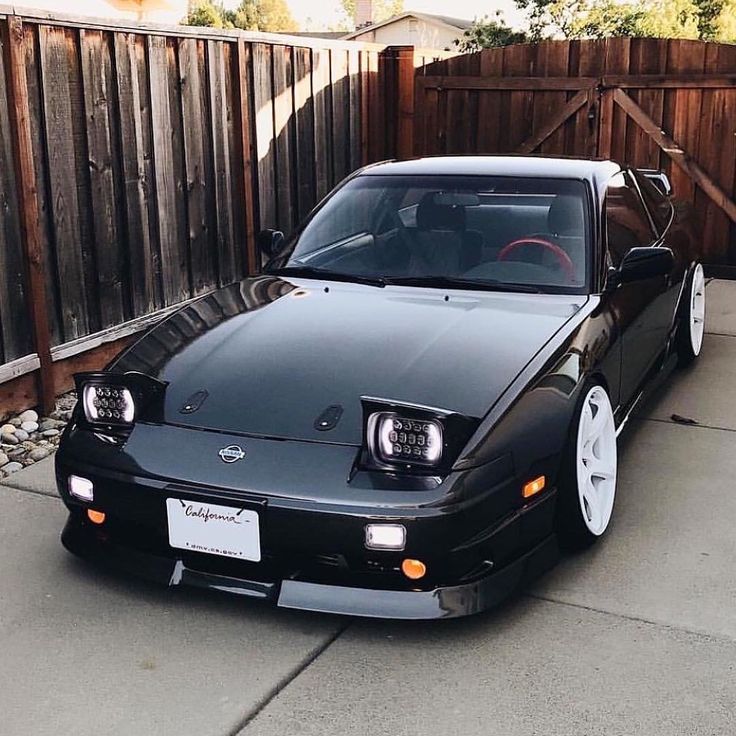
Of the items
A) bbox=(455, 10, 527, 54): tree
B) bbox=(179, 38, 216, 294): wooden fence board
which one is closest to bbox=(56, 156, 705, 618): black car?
bbox=(179, 38, 216, 294): wooden fence board

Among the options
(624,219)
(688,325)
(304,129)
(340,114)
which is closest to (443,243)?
(624,219)

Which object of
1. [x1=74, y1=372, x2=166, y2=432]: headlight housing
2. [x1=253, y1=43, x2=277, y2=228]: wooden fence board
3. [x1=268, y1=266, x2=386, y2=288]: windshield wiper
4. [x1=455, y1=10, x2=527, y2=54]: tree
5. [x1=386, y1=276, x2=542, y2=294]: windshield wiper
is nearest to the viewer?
[x1=74, y1=372, x2=166, y2=432]: headlight housing

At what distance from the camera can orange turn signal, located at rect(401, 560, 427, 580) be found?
2.96 m

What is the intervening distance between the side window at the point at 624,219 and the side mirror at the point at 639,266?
0.12 meters

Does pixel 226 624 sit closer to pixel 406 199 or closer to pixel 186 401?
pixel 186 401

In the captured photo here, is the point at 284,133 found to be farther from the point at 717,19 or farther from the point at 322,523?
the point at 717,19

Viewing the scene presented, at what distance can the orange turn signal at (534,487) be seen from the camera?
10.3ft

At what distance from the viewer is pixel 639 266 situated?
417cm

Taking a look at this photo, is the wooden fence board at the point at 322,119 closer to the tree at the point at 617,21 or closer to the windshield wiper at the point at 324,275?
the windshield wiper at the point at 324,275

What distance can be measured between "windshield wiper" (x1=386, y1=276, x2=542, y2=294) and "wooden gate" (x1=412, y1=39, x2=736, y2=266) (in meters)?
5.24

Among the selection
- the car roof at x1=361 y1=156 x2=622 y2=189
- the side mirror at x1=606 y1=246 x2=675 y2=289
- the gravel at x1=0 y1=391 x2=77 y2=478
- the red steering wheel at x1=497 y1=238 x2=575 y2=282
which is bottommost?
the gravel at x1=0 y1=391 x2=77 y2=478

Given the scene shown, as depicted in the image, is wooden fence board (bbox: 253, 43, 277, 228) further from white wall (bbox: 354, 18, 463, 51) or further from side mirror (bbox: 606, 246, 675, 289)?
white wall (bbox: 354, 18, 463, 51)

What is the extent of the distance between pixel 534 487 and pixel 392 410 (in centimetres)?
58

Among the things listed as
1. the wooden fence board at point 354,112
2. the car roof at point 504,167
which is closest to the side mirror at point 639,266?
the car roof at point 504,167
